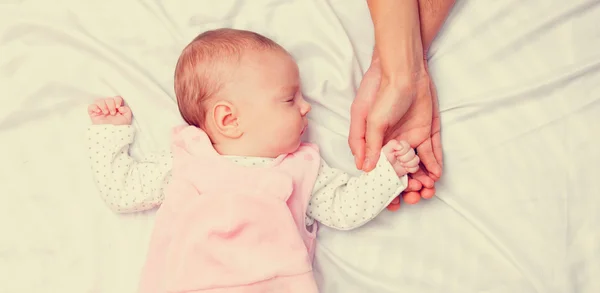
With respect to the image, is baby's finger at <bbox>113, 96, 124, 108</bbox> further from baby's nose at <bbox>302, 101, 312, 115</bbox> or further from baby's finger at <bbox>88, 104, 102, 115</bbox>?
baby's nose at <bbox>302, 101, 312, 115</bbox>

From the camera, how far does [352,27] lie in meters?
1.48

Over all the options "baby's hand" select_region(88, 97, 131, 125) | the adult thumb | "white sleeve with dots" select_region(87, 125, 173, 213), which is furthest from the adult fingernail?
"baby's hand" select_region(88, 97, 131, 125)

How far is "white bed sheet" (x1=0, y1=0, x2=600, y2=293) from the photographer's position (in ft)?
4.45

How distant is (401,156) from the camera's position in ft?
4.22

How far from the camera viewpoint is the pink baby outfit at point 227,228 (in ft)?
3.99

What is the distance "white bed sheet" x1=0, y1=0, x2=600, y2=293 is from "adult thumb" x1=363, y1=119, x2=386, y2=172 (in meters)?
0.11

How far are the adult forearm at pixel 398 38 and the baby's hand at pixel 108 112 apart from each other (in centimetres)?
61

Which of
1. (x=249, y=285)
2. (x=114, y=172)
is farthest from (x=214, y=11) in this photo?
(x=249, y=285)

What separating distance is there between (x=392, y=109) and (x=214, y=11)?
52 cm

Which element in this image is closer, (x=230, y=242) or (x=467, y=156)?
(x=230, y=242)

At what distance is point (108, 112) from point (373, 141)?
62cm

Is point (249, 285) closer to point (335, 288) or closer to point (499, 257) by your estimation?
point (335, 288)

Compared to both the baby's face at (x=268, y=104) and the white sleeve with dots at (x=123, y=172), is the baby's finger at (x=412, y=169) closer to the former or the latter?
the baby's face at (x=268, y=104)

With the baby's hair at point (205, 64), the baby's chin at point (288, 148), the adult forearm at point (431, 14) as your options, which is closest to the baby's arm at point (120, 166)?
the baby's hair at point (205, 64)
